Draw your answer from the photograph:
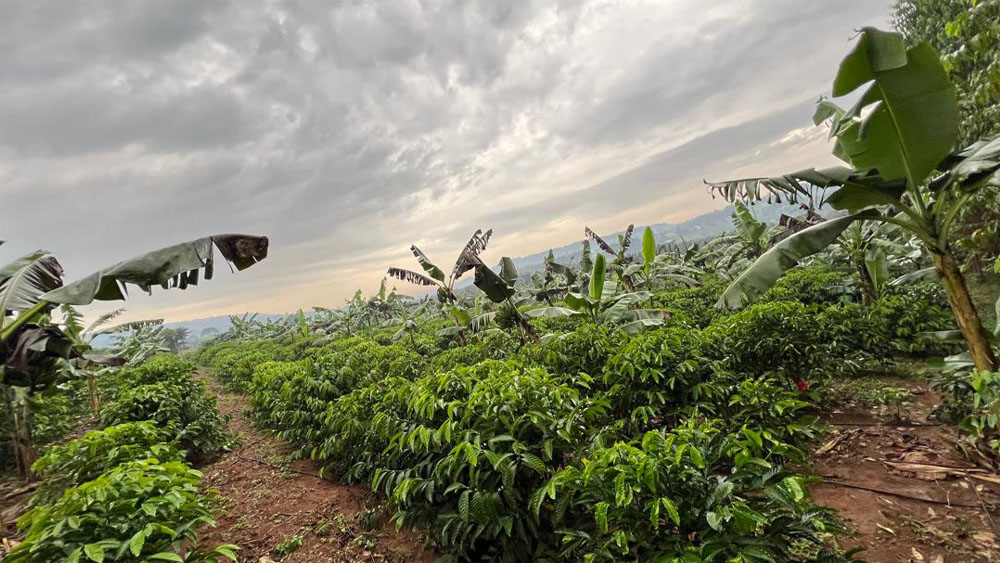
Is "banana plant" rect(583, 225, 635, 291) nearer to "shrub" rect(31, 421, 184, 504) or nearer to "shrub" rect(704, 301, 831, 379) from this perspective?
"shrub" rect(704, 301, 831, 379)

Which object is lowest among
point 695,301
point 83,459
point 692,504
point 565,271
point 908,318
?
point 908,318

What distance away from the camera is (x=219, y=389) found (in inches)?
611

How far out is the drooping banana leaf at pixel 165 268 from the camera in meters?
3.99

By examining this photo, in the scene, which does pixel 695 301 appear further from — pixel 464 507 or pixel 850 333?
pixel 464 507

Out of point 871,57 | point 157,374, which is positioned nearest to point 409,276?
point 157,374

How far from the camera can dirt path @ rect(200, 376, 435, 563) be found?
3561mm

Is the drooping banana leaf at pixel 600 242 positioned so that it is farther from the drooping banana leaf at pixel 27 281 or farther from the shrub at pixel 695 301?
the drooping banana leaf at pixel 27 281

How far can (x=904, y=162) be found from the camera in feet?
10.4

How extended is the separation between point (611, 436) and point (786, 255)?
7.01ft

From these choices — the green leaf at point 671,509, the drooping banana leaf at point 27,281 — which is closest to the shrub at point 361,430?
the green leaf at point 671,509

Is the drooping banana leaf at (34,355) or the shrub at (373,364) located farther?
the shrub at (373,364)

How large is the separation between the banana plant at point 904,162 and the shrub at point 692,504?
203 cm

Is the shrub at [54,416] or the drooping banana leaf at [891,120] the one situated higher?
the drooping banana leaf at [891,120]

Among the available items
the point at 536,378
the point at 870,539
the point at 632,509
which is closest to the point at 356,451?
the point at 536,378
